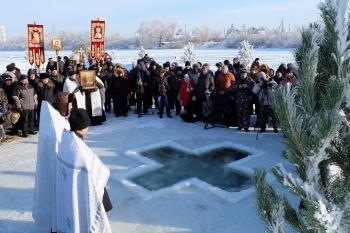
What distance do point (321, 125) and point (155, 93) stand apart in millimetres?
8773

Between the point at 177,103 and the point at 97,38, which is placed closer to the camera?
the point at 177,103

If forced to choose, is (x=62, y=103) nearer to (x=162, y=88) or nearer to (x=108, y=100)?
(x=162, y=88)

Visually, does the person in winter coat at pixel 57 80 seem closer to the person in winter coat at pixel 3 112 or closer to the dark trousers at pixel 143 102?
the person in winter coat at pixel 3 112

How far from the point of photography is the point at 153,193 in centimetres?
527

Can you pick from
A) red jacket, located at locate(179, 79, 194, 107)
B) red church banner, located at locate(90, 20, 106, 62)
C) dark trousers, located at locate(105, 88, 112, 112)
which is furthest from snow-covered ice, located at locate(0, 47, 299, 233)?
red church banner, located at locate(90, 20, 106, 62)

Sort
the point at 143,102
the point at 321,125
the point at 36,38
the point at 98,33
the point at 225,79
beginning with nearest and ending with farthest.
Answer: the point at 321,125
the point at 225,79
the point at 143,102
the point at 36,38
the point at 98,33

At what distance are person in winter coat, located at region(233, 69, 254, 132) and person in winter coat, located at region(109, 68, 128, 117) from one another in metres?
3.29

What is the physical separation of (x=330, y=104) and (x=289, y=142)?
268 millimetres

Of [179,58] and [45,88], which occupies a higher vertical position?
[179,58]

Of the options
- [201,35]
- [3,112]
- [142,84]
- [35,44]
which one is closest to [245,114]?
[142,84]

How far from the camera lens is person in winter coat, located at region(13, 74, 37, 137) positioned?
25.8ft

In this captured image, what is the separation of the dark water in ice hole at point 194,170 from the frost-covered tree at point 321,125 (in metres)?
3.77

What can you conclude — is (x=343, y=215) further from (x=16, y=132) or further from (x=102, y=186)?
(x=16, y=132)

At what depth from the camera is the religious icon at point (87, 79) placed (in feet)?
29.0
